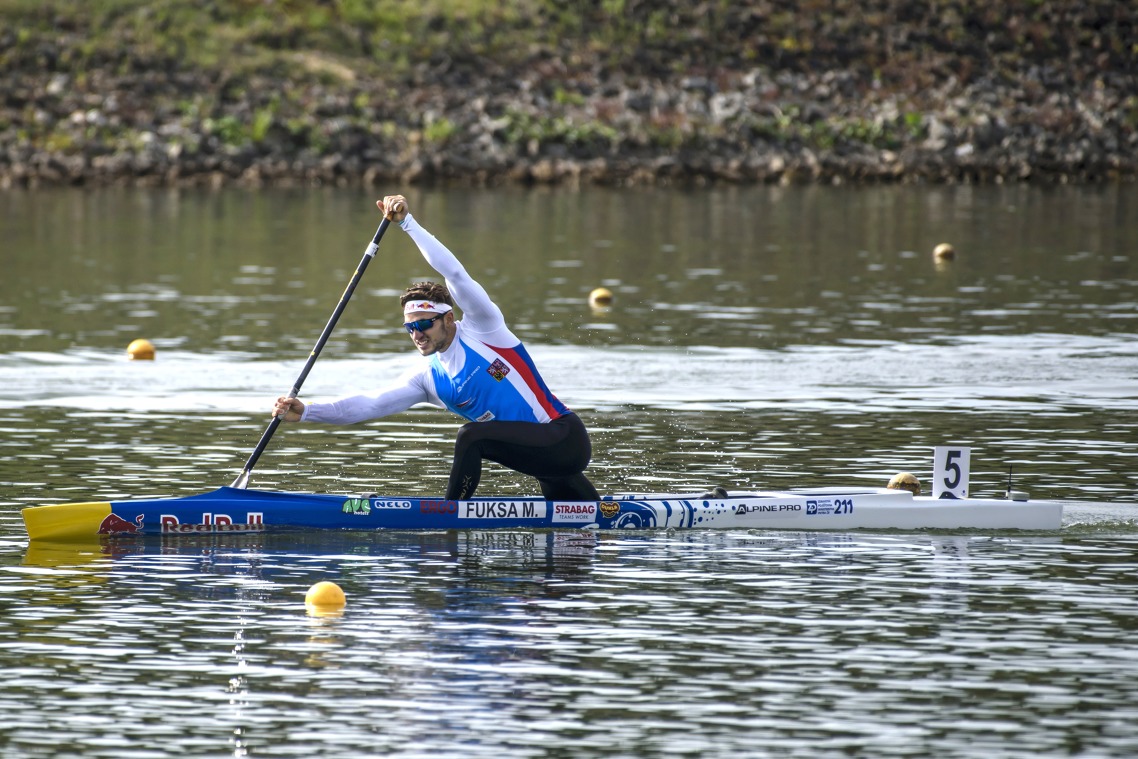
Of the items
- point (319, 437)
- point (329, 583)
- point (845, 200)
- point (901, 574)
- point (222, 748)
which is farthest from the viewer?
point (845, 200)

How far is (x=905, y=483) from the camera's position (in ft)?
52.5

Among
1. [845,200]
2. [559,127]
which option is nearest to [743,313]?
[845,200]

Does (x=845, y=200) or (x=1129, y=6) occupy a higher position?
(x=1129, y=6)

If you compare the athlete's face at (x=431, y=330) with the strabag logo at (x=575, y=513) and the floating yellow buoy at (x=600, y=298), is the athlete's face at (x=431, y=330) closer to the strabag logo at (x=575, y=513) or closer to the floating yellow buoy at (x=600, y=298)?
the strabag logo at (x=575, y=513)

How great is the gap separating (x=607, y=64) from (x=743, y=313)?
4457cm

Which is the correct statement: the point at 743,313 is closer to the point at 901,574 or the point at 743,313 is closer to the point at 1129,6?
the point at 901,574

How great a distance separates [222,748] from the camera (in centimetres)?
980

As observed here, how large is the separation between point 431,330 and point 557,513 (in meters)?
1.70

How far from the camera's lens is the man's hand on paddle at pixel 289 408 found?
48.2 ft

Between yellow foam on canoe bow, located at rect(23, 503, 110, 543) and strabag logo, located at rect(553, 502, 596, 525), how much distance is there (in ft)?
10.9

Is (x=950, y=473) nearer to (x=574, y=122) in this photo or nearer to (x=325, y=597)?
(x=325, y=597)

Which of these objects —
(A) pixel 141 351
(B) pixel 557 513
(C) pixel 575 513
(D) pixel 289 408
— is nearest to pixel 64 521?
(D) pixel 289 408

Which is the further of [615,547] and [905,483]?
[905,483]

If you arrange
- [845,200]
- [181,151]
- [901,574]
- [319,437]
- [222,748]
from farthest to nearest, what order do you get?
1. [181,151]
2. [845,200]
3. [319,437]
4. [901,574]
5. [222,748]
